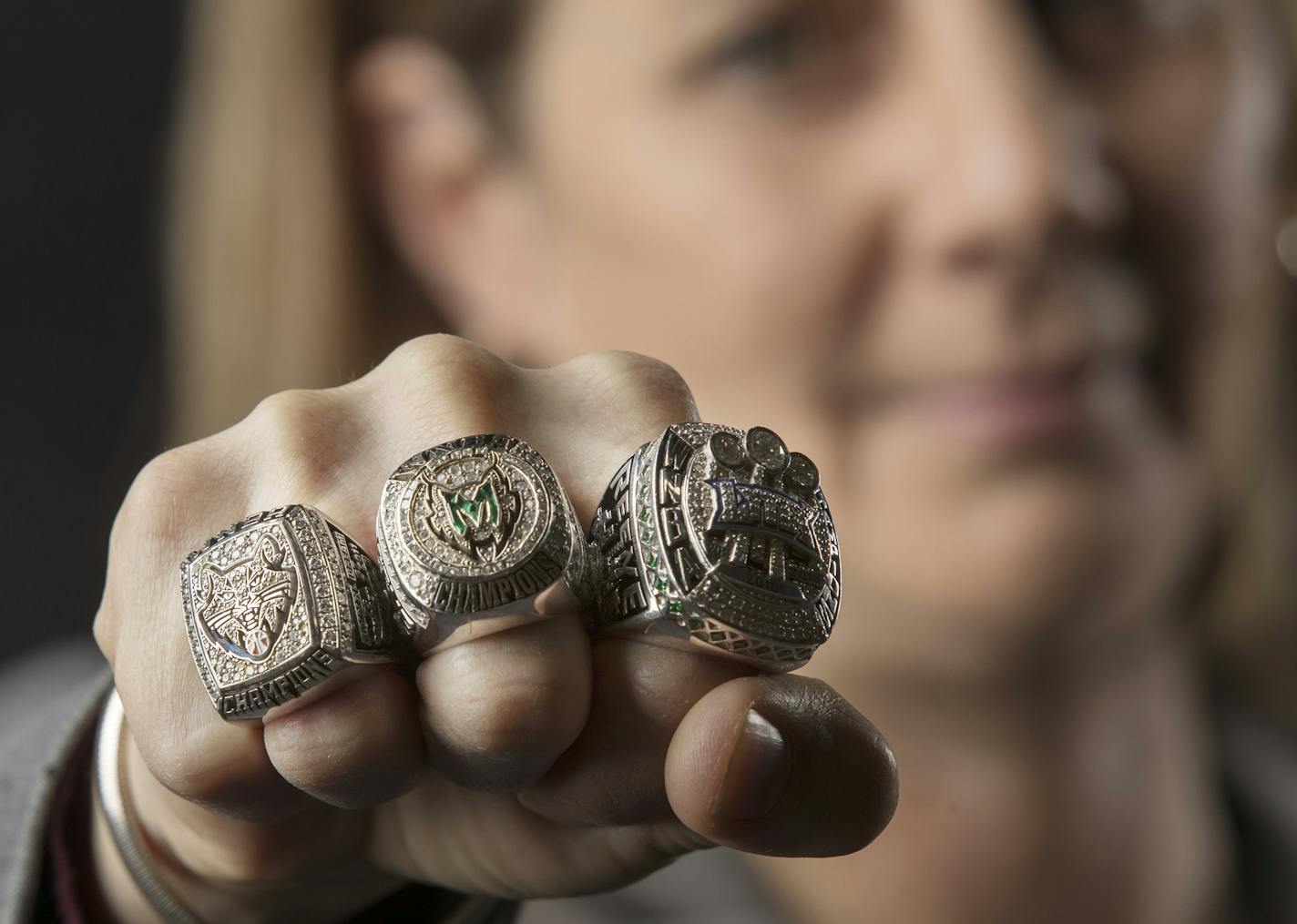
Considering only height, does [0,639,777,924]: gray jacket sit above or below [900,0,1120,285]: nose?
below

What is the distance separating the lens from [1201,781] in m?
1.32

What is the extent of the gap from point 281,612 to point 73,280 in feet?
3.30

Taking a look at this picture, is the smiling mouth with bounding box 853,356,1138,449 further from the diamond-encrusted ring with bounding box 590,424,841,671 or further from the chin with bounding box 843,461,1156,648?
the diamond-encrusted ring with bounding box 590,424,841,671

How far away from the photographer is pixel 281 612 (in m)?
0.35

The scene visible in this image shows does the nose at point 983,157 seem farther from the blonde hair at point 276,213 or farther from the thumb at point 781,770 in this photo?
the thumb at point 781,770

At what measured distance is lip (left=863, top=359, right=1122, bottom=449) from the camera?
3.35 feet

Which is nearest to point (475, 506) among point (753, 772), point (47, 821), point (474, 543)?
point (474, 543)

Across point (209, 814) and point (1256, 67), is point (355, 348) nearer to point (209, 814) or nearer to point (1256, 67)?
point (209, 814)

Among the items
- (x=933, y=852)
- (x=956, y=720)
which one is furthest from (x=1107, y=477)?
(x=933, y=852)

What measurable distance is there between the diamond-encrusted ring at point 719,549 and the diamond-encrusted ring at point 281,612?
0.25ft

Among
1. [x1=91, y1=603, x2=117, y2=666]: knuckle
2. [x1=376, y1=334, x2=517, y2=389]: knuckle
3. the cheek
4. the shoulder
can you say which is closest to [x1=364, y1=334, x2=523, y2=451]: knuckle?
[x1=376, y1=334, x2=517, y2=389]: knuckle

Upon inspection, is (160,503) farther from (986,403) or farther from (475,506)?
(986,403)

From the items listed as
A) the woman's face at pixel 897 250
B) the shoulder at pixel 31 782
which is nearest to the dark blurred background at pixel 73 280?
the woman's face at pixel 897 250

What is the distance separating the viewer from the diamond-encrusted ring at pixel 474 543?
0.35 metres
